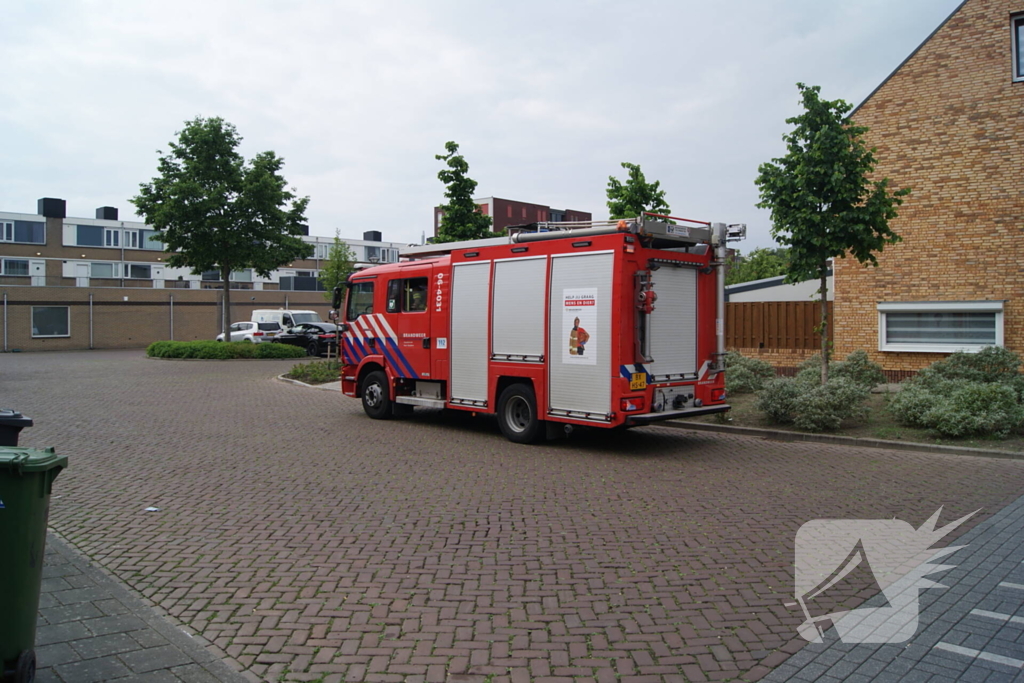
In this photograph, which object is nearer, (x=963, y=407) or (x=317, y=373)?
(x=963, y=407)

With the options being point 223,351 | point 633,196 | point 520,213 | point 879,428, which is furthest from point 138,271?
point 879,428

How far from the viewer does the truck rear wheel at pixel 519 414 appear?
11.1 m

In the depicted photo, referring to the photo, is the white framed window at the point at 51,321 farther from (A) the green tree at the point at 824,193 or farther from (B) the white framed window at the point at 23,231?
(A) the green tree at the point at 824,193

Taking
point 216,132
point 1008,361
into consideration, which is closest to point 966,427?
point 1008,361

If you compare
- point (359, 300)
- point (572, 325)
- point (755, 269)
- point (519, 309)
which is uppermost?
point (755, 269)

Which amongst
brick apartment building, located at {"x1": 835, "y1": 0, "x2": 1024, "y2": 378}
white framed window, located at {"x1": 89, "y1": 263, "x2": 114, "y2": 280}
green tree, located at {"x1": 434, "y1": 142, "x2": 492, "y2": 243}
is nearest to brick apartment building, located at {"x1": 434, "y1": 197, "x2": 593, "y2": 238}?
green tree, located at {"x1": 434, "y1": 142, "x2": 492, "y2": 243}

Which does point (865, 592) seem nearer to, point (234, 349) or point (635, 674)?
point (635, 674)

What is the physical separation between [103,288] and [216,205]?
65.7 feet

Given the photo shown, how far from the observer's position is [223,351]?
101ft

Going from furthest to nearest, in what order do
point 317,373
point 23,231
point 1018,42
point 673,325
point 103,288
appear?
→ point 23,231
point 103,288
point 317,373
point 1018,42
point 673,325

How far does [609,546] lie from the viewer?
20.2ft

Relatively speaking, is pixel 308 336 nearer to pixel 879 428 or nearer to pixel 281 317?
pixel 281 317

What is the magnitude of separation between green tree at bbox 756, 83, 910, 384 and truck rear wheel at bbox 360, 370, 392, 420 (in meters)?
7.54

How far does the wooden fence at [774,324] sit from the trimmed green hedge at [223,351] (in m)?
18.3
